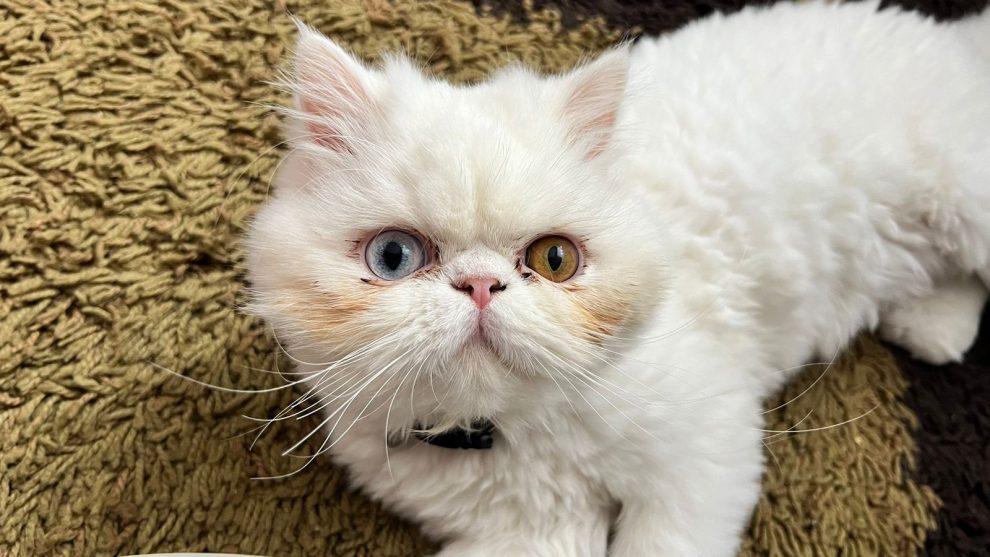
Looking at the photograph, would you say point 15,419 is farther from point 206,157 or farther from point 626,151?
point 626,151

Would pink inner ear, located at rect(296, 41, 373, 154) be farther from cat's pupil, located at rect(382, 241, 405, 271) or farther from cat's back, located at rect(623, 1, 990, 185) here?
cat's back, located at rect(623, 1, 990, 185)

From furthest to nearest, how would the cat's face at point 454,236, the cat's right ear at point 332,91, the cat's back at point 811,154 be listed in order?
the cat's back at point 811,154 → the cat's right ear at point 332,91 → the cat's face at point 454,236

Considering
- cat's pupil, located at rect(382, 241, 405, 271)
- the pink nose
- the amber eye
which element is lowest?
cat's pupil, located at rect(382, 241, 405, 271)

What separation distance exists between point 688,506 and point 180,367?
0.83 m

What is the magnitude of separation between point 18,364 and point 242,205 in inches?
17.0

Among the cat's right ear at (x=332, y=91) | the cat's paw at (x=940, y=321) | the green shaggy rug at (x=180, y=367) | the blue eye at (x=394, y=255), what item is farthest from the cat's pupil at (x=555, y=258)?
the cat's paw at (x=940, y=321)

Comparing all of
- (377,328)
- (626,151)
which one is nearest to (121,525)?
(377,328)

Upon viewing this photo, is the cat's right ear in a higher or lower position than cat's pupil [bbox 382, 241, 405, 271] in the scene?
higher

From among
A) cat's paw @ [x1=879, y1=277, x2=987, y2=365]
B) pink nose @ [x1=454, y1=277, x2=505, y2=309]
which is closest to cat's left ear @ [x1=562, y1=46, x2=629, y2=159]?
pink nose @ [x1=454, y1=277, x2=505, y2=309]

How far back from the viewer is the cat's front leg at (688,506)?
92cm

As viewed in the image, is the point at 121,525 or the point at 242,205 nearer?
the point at 121,525

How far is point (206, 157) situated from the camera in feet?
4.09

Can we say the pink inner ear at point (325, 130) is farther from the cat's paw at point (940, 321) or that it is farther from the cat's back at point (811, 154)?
the cat's paw at point (940, 321)

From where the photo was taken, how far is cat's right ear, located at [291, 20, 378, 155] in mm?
793
